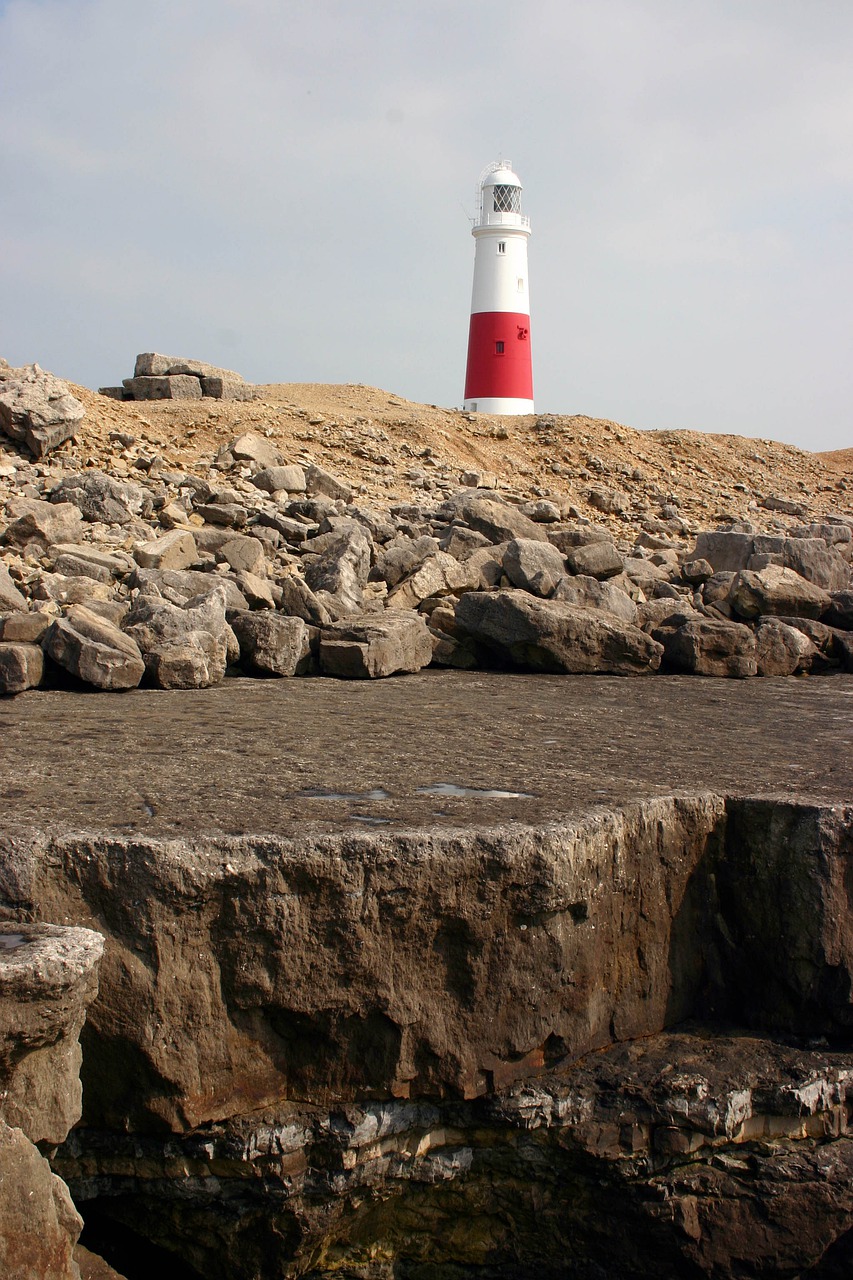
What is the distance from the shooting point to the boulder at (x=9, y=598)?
6.63 meters

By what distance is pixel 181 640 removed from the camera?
6219 millimetres

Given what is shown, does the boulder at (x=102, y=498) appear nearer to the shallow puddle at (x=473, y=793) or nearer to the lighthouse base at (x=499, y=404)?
the shallow puddle at (x=473, y=793)

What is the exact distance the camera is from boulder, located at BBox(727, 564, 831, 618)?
8.19 metres

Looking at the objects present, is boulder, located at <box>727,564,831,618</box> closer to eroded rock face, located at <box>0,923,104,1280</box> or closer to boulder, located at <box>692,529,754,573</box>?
boulder, located at <box>692,529,754,573</box>

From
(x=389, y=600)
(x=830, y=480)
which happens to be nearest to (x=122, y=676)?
(x=389, y=600)

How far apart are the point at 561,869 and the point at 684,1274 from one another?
1321mm

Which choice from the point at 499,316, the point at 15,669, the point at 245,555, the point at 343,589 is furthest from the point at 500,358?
the point at 15,669

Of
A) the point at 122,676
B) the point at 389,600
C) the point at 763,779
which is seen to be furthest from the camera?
the point at 389,600

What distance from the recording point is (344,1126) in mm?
3273

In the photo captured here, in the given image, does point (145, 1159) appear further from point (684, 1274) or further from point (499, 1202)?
point (684, 1274)

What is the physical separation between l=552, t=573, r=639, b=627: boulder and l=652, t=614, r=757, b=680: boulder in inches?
22.1

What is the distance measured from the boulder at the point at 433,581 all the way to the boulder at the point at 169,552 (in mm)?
1490

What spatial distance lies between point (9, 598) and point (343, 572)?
7.57 feet

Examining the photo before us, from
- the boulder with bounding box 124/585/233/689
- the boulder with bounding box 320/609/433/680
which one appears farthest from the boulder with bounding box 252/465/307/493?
the boulder with bounding box 124/585/233/689
